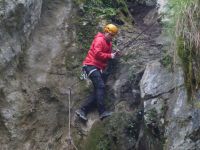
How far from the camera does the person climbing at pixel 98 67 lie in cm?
952

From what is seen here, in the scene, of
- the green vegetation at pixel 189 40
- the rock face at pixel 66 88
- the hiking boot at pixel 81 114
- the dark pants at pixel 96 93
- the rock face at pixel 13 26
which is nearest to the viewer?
the green vegetation at pixel 189 40

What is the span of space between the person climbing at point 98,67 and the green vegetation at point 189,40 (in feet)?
7.60

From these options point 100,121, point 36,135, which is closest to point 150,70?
point 100,121

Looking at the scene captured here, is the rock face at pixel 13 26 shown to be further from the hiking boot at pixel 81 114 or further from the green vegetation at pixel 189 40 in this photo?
the green vegetation at pixel 189 40

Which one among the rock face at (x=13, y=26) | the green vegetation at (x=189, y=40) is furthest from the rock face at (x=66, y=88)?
the green vegetation at (x=189, y=40)

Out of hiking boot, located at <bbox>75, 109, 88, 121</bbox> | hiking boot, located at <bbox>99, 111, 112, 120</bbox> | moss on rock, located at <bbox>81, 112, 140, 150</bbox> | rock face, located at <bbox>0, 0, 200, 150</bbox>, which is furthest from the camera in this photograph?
hiking boot, located at <bbox>75, 109, 88, 121</bbox>

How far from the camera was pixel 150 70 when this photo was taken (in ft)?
29.5

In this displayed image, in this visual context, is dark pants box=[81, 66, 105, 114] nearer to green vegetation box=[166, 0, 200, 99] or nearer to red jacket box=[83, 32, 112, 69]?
red jacket box=[83, 32, 112, 69]

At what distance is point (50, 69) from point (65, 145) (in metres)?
1.77

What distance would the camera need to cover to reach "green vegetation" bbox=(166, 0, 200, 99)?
24.0 ft

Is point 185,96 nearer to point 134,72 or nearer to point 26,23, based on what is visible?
point 134,72

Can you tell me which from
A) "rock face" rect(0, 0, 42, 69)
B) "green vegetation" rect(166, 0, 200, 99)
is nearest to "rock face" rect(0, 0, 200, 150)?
"rock face" rect(0, 0, 42, 69)

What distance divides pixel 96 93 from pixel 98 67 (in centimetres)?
50

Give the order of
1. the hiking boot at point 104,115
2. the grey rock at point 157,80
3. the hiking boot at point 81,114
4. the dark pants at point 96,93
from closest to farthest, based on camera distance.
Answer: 1. the grey rock at point 157,80
2. the hiking boot at point 104,115
3. the dark pants at point 96,93
4. the hiking boot at point 81,114
